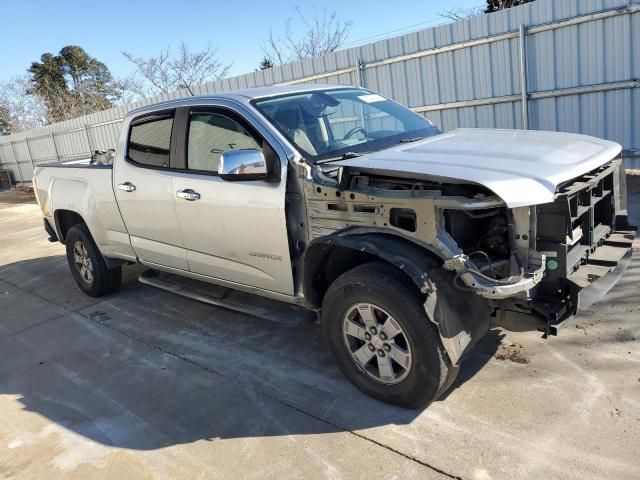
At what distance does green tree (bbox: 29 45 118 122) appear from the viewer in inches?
1676

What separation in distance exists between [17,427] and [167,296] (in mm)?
2515

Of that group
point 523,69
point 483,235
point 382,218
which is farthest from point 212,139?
point 523,69

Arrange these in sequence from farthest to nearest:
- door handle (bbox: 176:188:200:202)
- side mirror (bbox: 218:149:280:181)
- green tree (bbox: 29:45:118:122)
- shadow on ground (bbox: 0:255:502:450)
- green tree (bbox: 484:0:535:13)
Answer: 1. green tree (bbox: 29:45:118:122)
2. green tree (bbox: 484:0:535:13)
3. door handle (bbox: 176:188:200:202)
4. side mirror (bbox: 218:149:280:181)
5. shadow on ground (bbox: 0:255:502:450)

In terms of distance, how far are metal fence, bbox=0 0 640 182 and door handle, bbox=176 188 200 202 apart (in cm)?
637

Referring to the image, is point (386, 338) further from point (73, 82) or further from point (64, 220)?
point (73, 82)

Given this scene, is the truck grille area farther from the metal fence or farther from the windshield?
the metal fence

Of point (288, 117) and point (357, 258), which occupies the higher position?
point (288, 117)

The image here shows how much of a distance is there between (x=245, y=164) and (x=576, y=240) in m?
2.08

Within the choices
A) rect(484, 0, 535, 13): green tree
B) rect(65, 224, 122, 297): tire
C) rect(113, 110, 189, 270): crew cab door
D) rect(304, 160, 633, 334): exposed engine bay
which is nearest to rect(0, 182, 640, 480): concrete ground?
rect(304, 160, 633, 334): exposed engine bay

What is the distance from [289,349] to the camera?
14.3 feet

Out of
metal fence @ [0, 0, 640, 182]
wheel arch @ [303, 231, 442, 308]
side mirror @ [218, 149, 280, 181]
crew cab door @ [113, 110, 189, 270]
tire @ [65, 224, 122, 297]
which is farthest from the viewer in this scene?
metal fence @ [0, 0, 640, 182]

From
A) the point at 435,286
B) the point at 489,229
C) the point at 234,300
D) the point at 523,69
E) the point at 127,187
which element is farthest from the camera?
the point at 523,69

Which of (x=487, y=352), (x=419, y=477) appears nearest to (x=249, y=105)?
(x=487, y=352)

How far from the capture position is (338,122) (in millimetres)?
4199
